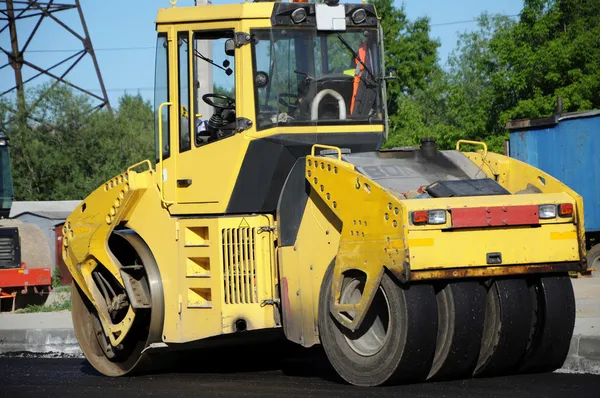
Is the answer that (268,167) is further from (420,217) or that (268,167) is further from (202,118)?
(420,217)

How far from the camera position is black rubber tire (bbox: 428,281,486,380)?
6895mm

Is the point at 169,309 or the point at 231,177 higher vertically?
the point at 231,177

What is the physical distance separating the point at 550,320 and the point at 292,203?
2090 millimetres

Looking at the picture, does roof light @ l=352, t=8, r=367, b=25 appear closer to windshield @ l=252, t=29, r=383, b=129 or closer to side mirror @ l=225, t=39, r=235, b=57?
windshield @ l=252, t=29, r=383, b=129

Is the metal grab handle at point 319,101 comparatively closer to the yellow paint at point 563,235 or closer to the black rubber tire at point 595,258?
the yellow paint at point 563,235

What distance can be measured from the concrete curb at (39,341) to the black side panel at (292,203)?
476 centimetres

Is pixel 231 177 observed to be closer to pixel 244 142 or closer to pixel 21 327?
pixel 244 142

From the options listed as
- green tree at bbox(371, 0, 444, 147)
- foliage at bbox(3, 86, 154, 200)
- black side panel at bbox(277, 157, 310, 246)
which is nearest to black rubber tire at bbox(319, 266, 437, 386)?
black side panel at bbox(277, 157, 310, 246)

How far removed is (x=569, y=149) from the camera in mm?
18719

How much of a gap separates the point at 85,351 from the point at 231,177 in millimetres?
2442

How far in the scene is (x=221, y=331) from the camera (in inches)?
324

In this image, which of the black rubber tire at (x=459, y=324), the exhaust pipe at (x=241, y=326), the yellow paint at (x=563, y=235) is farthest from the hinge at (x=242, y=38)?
the yellow paint at (x=563, y=235)

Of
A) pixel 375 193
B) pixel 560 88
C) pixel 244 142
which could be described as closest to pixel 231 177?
pixel 244 142

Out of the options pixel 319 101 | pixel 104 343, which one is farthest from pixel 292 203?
pixel 104 343
